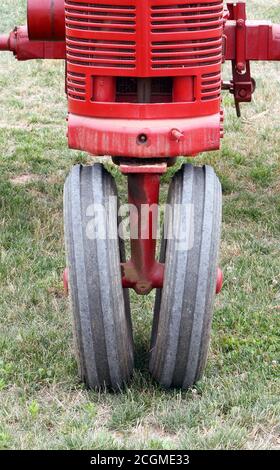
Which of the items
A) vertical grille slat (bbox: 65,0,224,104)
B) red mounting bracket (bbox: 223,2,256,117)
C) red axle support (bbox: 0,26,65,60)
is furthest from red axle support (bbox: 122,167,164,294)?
red axle support (bbox: 0,26,65,60)

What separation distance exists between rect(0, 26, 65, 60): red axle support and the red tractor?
1868 millimetres

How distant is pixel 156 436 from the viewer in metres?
3.63

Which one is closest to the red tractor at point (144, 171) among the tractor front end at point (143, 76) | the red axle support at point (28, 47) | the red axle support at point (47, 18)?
the tractor front end at point (143, 76)

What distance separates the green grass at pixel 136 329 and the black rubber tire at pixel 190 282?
20 cm

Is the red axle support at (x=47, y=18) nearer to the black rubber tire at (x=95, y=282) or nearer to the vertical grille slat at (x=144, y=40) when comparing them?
the vertical grille slat at (x=144, y=40)

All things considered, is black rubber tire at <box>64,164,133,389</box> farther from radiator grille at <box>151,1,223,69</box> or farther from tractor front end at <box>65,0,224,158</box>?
radiator grille at <box>151,1,223,69</box>

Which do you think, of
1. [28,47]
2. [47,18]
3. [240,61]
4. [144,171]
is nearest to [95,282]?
[144,171]

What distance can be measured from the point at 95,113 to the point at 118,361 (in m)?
1.01

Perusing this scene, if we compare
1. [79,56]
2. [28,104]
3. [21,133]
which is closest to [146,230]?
[79,56]

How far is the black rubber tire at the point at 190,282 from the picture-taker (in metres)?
3.68

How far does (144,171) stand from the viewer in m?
3.71

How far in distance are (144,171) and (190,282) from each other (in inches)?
18.7

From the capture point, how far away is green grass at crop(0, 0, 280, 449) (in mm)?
3656
